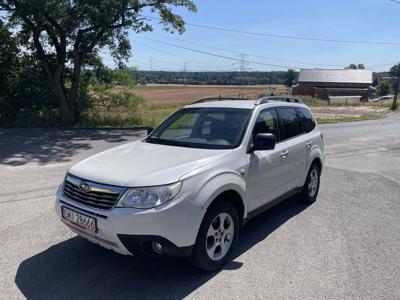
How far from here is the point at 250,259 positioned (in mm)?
4125

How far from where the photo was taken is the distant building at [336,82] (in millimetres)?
76375

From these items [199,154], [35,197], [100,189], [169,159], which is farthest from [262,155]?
[35,197]

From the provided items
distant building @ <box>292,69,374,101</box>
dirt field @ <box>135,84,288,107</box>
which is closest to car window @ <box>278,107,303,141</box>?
dirt field @ <box>135,84,288,107</box>

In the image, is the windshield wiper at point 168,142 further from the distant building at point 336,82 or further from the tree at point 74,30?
the distant building at point 336,82

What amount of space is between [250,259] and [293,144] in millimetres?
1914

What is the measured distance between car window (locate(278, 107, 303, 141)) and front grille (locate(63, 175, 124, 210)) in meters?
2.63

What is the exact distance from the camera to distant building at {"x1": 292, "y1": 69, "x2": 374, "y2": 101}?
76.4 m

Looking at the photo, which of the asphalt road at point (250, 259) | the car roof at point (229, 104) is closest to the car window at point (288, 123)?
the car roof at point (229, 104)

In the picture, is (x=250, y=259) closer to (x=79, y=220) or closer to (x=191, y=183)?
(x=191, y=183)

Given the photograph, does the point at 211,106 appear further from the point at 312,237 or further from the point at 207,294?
the point at 207,294

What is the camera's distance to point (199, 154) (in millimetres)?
4051

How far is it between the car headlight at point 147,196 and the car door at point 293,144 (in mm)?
2228

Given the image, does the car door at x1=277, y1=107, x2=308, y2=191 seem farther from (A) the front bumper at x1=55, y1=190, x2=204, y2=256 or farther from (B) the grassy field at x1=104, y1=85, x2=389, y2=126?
(B) the grassy field at x1=104, y1=85, x2=389, y2=126

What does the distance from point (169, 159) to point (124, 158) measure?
526mm
